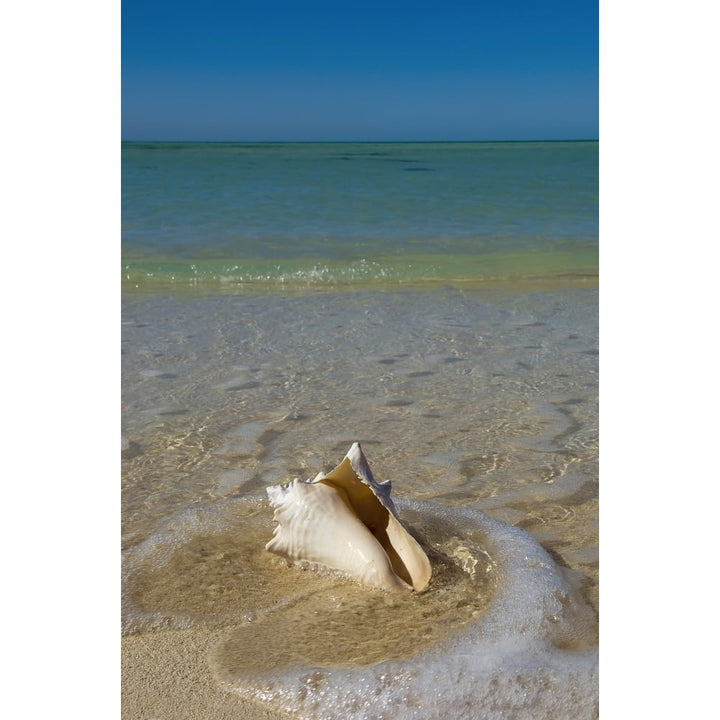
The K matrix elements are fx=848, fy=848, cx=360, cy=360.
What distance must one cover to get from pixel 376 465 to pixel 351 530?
599 millimetres

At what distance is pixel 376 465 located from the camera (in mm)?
2182

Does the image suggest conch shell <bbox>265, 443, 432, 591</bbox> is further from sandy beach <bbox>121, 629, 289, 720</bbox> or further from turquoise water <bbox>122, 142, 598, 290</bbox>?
turquoise water <bbox>122, 142, 598, 290</bbox>

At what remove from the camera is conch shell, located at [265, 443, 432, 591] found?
5.01 feet

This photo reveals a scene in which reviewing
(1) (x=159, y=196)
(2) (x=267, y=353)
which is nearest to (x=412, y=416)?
(2) (x=267, y=353)

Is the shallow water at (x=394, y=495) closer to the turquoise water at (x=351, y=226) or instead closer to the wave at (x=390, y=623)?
the wave at (x=390, y=623)

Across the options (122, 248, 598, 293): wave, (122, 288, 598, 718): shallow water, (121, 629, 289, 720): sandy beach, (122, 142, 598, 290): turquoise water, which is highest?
(122, 142, 598, 290): turquoise water

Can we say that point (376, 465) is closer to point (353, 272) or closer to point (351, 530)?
point (351, 530)

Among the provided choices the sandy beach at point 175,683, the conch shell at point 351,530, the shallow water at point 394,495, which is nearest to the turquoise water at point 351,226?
the shallow water at point 394,495

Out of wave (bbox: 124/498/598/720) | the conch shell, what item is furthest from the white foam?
the conch shell

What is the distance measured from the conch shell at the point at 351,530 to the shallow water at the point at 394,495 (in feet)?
0.12

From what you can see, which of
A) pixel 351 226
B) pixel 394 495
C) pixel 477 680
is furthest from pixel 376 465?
pixel 351 226
